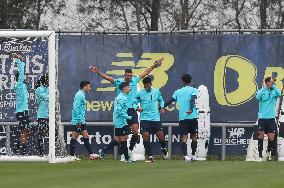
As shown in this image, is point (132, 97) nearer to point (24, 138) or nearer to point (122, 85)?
point (122, 85)

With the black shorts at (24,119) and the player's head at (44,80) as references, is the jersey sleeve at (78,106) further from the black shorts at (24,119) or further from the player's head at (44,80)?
the player's head at (44,80)

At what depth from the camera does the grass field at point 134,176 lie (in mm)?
17188

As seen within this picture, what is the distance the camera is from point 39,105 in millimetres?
26906

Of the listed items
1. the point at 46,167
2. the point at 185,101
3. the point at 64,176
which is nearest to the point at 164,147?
the point at 185,101

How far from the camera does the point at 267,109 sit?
2844 centimetres

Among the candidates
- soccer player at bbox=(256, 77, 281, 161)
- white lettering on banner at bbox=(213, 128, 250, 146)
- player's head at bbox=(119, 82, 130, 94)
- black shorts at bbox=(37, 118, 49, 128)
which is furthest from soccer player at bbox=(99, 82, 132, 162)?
white lettering on banner at bbox=(213, 128, 250, 146)

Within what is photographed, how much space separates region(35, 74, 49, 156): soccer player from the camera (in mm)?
26234

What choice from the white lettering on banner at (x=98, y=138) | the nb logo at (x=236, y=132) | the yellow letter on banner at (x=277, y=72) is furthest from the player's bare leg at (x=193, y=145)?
the white lettering on banner at (x=98, y=138)

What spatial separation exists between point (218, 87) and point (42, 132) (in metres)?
5.93

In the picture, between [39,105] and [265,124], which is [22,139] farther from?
[265,124]

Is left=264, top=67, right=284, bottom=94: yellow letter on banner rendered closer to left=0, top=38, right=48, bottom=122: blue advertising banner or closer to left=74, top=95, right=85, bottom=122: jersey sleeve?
left=74, top=95, right=85, bottom=122: jersey sleeve

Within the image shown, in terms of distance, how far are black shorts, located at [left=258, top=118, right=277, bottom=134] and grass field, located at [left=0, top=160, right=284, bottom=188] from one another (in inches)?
187

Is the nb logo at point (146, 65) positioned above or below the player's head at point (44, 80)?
above

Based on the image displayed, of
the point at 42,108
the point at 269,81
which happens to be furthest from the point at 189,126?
the point at 42,108
